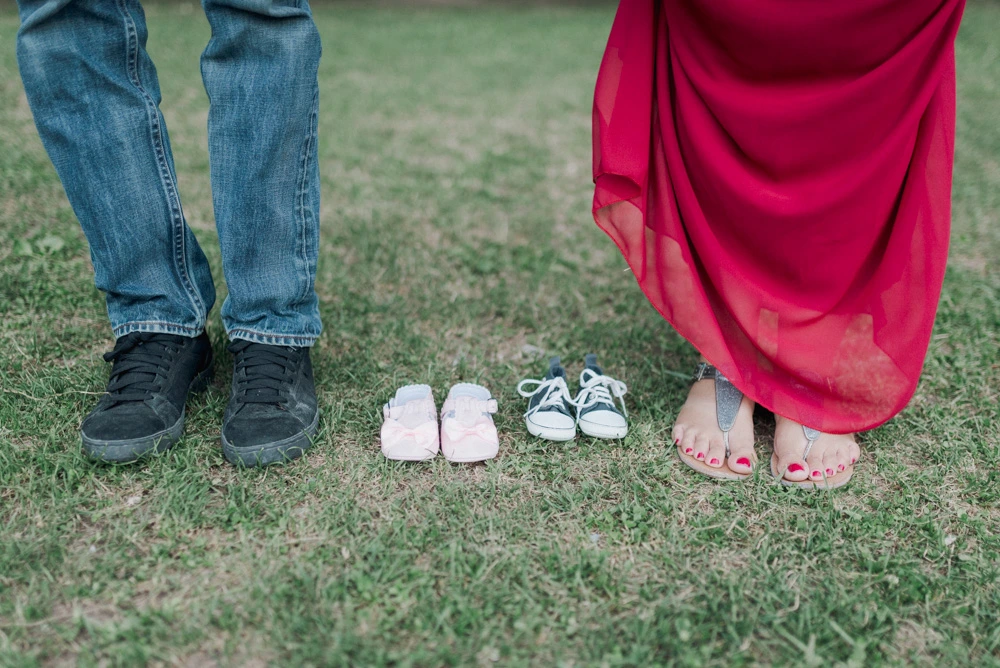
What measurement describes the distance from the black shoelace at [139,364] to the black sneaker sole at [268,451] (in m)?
0.23

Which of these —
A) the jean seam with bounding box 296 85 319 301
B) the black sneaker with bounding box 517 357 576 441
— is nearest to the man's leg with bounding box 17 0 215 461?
the jean seam with bounding box 296 85 319 301

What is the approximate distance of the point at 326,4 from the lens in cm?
970

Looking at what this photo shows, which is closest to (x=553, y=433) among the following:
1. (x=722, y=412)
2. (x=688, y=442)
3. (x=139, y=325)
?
(x=688, y=442)

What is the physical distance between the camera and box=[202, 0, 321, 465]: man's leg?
5.17 ft

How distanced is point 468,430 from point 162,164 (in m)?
0.95

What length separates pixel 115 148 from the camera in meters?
1.63

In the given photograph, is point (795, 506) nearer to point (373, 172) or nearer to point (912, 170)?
point (912, 170)

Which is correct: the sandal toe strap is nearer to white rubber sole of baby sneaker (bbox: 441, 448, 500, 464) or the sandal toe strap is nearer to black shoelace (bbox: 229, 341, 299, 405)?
white rubber sole of baby sneaker (bbox: 441, 448, 500, 464)

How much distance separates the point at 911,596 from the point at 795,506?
0.29 metres

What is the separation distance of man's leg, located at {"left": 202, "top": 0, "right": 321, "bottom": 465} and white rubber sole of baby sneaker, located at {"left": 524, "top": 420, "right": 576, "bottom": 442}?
0.54 m

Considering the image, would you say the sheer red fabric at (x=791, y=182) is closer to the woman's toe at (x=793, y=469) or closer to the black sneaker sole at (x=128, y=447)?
the woman's toe at (x=793, y=469)

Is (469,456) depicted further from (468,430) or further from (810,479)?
(810,479)

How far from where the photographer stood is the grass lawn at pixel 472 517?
1287mm

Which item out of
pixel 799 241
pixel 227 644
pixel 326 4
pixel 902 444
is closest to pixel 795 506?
pixel 902 444
